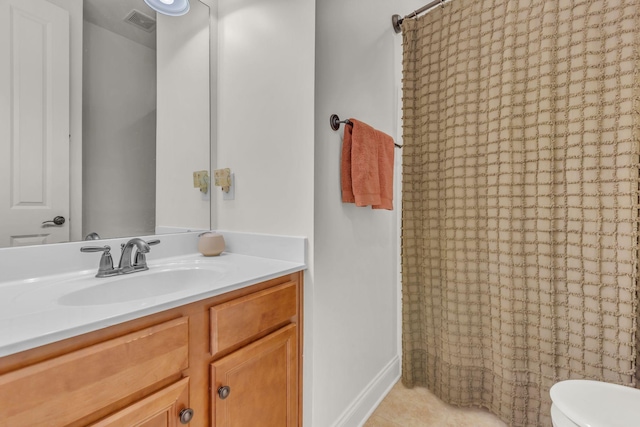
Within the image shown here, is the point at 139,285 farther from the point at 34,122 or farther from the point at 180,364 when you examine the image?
the point at 34,122

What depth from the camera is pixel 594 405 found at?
894mm

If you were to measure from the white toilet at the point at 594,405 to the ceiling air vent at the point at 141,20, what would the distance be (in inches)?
81.6

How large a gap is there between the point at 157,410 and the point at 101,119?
3.43ft

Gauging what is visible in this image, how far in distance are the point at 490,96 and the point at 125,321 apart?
160cm

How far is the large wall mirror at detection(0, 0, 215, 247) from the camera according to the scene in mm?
919

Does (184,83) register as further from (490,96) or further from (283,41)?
(490,96)

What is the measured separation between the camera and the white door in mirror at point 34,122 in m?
0.90

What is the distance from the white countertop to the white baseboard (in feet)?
2.56

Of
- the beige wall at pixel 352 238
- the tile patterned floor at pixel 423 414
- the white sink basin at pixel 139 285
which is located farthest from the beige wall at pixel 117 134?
the tile patterned floor at pixel 423 414

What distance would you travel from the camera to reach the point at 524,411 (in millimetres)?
1310

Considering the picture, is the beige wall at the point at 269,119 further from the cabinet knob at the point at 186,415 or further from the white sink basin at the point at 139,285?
the cabinet knob at the point at 186,415

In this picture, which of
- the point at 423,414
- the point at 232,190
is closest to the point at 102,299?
the point at 232,190

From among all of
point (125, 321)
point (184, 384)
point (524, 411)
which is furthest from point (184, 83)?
point (524, 411)

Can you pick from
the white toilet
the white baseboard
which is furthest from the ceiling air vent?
the white toilet
